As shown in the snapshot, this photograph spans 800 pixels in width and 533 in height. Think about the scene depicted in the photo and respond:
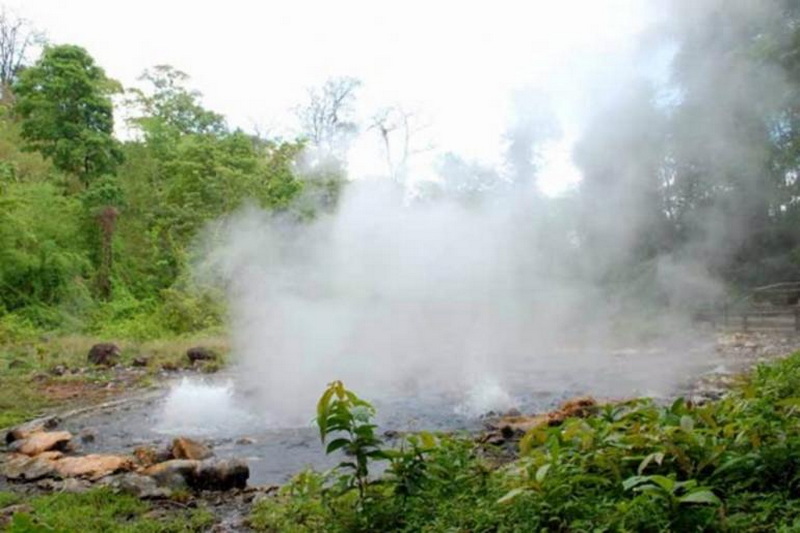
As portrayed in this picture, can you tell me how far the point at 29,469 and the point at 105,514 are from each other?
2.00m

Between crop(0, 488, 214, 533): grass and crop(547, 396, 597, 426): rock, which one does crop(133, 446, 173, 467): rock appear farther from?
crop(547, 396, 597, 426): rock

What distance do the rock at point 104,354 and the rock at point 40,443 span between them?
7.66 meters

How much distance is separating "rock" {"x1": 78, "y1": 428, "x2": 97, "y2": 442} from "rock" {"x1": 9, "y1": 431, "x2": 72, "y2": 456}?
299 mm

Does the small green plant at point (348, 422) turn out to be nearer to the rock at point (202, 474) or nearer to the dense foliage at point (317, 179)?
the rock at point (202, 474)

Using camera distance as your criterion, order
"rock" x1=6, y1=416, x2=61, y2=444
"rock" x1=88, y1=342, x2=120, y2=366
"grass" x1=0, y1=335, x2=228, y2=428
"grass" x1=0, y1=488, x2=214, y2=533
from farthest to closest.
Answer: "rock" x1=88, y1=342, x2=120, y2=366, "grass" x1=0, y1=335, x2=228, y2=428, "rock" x1=6, y1=416, x2=61, y2=444, "grass" x1=0, y1=488, x2=214, y2=533

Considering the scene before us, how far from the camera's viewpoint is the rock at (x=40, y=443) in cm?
697

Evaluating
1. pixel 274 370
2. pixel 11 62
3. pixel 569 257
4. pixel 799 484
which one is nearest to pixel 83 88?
pixel 11 62

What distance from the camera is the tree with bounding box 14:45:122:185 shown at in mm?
23594

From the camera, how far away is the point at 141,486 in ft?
17.3

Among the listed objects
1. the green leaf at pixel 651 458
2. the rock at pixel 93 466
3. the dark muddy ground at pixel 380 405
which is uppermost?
the green leaf at pixel 651 458

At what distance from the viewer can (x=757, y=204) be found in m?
18.2

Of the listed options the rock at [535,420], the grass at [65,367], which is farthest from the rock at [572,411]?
the grass at [65,367]

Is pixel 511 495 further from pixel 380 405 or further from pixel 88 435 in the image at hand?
pixel 88 435

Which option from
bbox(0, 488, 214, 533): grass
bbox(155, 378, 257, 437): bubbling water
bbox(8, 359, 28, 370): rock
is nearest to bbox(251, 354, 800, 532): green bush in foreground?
bbox(0, 488, 214, 533): grass
